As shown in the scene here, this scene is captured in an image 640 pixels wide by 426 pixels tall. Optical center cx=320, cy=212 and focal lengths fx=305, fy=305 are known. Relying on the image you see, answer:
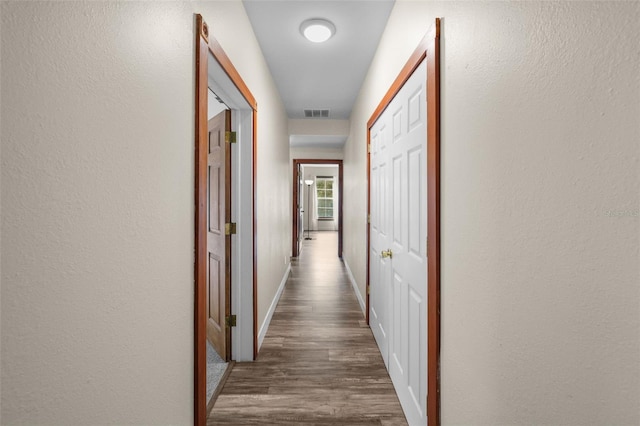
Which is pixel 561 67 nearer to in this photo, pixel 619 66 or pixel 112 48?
pixel 619 66

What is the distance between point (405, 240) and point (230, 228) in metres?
1.26

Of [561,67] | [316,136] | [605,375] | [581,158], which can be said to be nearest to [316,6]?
[561,67]

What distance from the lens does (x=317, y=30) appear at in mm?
2213

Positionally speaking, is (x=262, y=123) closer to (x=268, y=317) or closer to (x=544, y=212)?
(x=268, y=317)

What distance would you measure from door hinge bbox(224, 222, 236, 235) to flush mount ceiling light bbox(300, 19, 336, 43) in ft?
4.96

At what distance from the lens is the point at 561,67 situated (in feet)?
2.05

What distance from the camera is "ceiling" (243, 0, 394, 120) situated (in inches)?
78.6

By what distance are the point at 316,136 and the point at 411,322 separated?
379 centimetres

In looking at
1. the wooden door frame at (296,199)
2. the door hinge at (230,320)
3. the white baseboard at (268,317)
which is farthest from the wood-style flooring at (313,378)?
the wooden door frame at (296,199)

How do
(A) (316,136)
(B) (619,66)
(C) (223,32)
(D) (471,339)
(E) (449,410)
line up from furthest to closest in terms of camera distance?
(A) (316,136) < (C) (223,32) < (E) (449,410) < (D) (471,339) < (B) (619,66)

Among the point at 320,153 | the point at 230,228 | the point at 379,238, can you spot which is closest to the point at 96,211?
the point at 230,228

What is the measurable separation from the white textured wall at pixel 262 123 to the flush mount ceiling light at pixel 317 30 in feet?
1.30

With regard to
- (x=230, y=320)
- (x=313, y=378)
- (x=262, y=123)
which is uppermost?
(x=262, y=123)

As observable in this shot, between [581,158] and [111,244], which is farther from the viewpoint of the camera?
→ [111,244]
